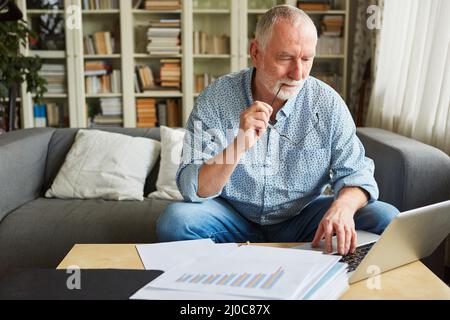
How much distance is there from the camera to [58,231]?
200 cm

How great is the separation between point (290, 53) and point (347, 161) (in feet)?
1.12

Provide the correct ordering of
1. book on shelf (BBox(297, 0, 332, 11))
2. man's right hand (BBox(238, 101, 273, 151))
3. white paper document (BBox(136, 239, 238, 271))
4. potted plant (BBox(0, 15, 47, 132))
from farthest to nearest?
book on shelf (BBox(297, 0, 332, 11)), potted plant (BBox(0, 15, 47, 132)), man's right hand (BBox(238, 101, 273, 151)), white paper document (BBox(136, 239, 238, 271))

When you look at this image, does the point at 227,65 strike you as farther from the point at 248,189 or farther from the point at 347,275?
the point at 347,275

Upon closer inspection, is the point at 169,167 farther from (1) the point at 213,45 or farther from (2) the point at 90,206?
(1) the point at 213,45

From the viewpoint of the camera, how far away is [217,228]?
153 cm

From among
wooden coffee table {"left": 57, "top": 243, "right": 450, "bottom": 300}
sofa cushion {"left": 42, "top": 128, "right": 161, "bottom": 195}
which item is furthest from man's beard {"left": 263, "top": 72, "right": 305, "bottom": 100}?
sofa cushion {"left": 42, "top": 128, "right": 161, "bottom": 195}

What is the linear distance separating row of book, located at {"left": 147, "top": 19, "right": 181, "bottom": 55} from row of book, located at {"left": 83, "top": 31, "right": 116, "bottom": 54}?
0.28 m

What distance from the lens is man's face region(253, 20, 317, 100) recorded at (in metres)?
1.47

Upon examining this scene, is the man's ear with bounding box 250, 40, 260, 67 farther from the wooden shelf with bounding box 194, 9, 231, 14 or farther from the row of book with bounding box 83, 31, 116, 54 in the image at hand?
the row of book with bounding box 83, 31, 116, 54

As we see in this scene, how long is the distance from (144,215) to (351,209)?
0.97 m

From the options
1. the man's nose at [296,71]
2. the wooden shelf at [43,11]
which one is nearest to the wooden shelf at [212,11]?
the wooden shelf at [43,11]

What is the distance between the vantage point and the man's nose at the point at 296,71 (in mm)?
1467

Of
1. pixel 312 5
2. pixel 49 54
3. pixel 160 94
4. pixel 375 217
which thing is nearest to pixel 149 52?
pixel 160 94

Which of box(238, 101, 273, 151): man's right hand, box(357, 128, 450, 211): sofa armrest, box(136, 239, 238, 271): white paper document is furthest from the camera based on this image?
box(357, 128, 450, 211): sofa armrest
